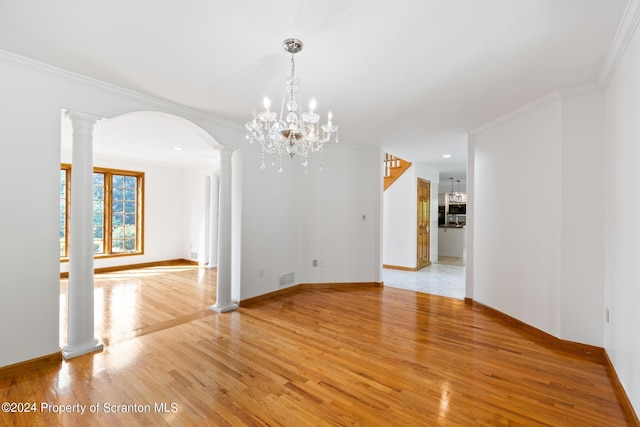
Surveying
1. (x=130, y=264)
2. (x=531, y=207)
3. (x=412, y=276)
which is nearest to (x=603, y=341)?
(x=531, y=207)

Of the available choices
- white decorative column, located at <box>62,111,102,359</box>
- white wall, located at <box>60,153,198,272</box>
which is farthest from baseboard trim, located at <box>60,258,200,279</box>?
white decorative column, located at <box>62,111,102,359</box>

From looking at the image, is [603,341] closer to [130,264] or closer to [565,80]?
[565,80]

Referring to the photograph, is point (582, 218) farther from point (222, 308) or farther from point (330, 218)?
point (222, 308)

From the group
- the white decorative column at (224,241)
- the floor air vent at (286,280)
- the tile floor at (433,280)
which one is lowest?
the tile floor at (433,280)

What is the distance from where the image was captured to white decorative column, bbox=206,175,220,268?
23.1 ft

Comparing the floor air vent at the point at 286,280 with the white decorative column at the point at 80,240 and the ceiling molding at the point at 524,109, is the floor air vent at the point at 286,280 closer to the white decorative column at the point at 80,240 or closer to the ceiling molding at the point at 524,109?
the white decorative column at the point at 80,240

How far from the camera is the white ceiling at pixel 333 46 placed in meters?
1.72

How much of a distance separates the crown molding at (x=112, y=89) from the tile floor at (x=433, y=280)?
411 cm

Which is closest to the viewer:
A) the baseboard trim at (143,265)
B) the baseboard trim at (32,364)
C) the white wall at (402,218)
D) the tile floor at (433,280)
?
the baseboard trim at (32,364)

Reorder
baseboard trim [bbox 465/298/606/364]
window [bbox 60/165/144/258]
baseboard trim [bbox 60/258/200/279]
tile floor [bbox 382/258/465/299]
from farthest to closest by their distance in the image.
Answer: window [bbox 60/165/144/258]
baseboard trim [bbox 60/258/200/279]
tile floor [bbox 382/258/465/299]
baseboard trim [bbox 465/298/606/364]

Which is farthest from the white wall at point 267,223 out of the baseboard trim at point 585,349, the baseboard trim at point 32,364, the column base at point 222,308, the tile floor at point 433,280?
the baseboard trim at point 585,349

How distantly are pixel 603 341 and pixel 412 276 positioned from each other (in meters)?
3.63

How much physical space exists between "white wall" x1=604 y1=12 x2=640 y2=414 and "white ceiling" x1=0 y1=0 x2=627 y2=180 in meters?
0.33

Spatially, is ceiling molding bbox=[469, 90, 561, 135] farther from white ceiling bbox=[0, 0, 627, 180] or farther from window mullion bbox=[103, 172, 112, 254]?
window mullion bbox=[103, 172, 112, 254]
